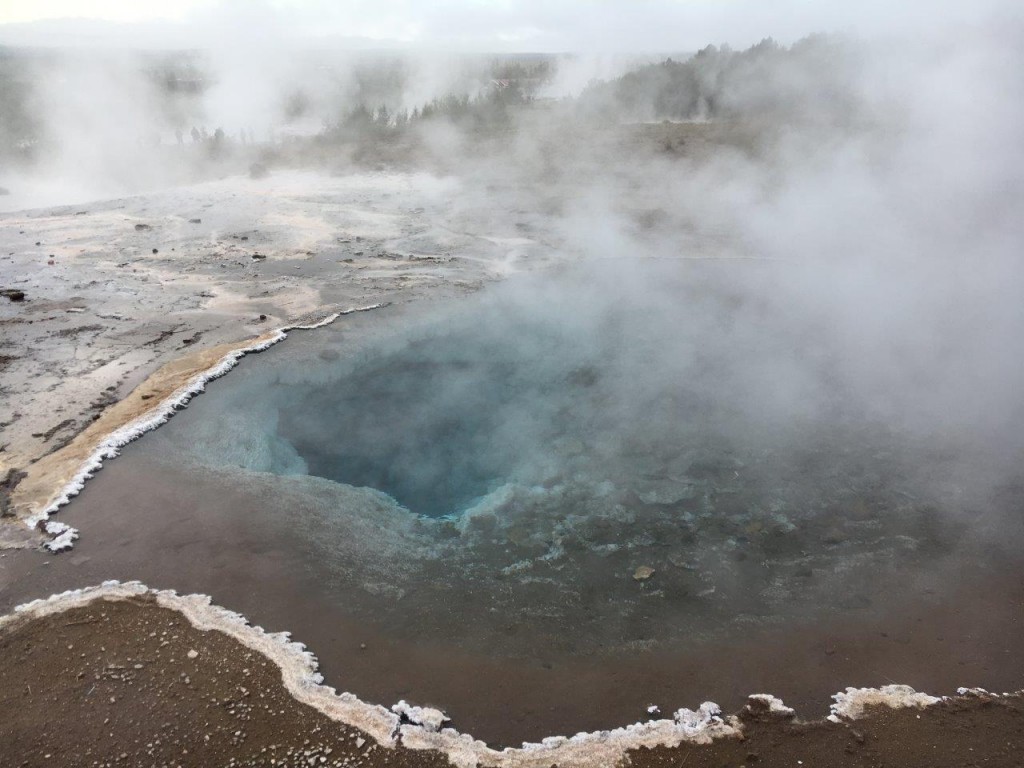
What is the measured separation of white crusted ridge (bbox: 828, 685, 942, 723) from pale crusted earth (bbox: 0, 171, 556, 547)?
563 cm

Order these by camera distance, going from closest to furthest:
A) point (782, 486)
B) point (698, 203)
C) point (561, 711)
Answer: point (561, 711), point (782, 486), point (698, 203)

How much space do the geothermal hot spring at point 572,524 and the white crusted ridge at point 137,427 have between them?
0.13 meters

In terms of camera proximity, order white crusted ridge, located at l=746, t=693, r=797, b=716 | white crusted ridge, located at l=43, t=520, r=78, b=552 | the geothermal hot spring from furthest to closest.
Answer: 1. white crusted ridge, located at l=43, t=520, r=78, b=552
2. the geothermal hot spring
3. white crusted ridge, located at l=746, t=693, r=797, b=716

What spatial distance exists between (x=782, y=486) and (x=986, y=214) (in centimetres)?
998

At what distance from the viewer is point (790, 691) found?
12.7ft

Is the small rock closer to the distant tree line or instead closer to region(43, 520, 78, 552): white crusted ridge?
region(43, 520, 78, 552): white crusted ridge

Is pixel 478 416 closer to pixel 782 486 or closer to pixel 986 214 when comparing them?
pixel 782 486

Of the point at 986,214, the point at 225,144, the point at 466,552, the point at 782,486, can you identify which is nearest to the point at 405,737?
the point at 466,552

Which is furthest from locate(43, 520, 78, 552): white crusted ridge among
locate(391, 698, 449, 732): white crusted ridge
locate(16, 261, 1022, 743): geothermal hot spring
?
locate(391, 698, 449, 732): white crusted ridge

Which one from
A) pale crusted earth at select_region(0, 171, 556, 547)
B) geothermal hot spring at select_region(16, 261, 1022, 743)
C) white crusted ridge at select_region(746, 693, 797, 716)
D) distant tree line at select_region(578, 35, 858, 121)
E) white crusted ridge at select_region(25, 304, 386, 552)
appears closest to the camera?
white crusted ridge at select_region(746, 693, 797, 716)

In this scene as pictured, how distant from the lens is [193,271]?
11.0 meters

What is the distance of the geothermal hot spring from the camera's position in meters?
4.06

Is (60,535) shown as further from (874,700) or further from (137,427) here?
(874,700)

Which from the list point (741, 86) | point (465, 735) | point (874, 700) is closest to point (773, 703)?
point (874, 700)
